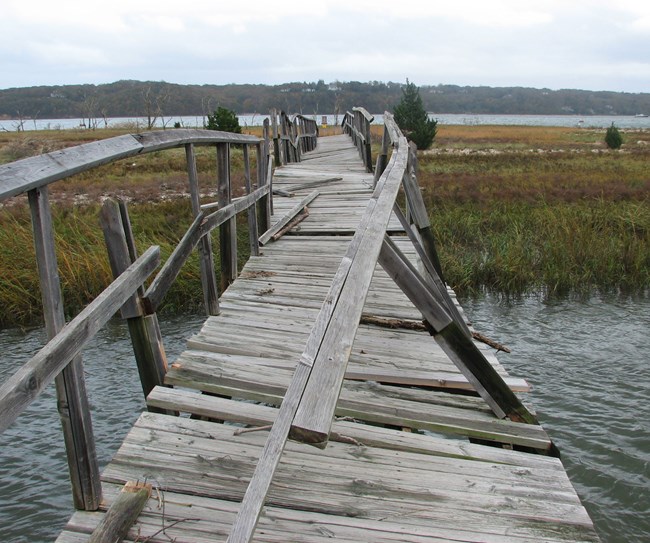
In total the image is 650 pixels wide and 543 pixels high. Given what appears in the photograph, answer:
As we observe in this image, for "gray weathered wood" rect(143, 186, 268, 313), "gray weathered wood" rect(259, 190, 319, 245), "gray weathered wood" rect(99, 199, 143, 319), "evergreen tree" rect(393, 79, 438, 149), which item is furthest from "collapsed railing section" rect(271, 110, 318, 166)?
"gray weathered wood" rect(99, 199, 143, 319)

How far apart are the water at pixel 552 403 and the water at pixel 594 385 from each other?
0.4 inches

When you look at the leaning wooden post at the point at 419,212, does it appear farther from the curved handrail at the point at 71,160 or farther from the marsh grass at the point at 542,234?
the marsh grass at the point at 542,234

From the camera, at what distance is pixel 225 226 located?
5.25 m

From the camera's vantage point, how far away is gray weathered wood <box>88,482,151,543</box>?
7.30ft

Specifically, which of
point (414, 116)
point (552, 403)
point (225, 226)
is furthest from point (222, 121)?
point (552, 403)

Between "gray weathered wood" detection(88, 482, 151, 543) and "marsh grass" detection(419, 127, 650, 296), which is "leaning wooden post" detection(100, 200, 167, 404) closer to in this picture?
"gray weathered wood" detection(88, 482, 151, 543)

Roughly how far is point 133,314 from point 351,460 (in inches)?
51.3

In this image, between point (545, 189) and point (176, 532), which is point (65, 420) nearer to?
point (176, 532)

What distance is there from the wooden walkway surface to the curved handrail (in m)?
1.29

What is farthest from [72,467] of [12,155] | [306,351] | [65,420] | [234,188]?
[12,155]

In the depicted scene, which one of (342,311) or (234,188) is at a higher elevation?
(342,311)

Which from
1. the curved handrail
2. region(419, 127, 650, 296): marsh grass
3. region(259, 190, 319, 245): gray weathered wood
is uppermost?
the curved handrail

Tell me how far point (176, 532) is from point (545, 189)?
13.8 meters

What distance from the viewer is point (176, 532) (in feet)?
7.68
